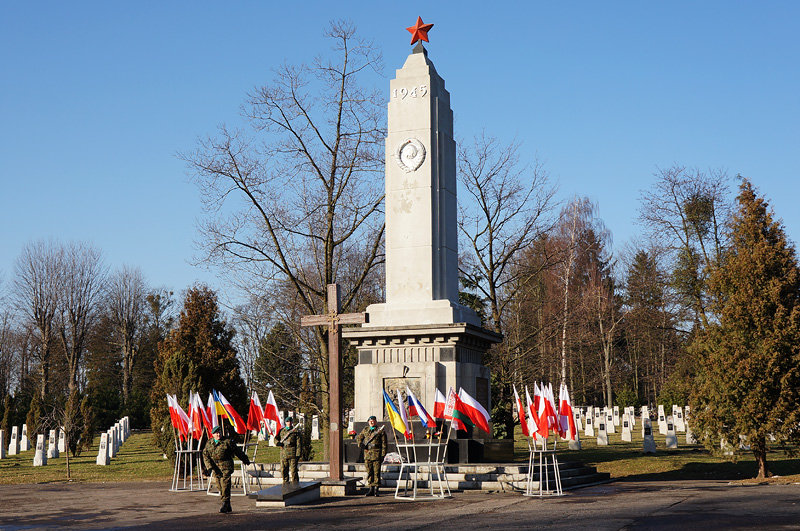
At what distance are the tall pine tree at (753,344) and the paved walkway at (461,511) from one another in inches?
91.6

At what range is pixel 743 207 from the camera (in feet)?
68.2

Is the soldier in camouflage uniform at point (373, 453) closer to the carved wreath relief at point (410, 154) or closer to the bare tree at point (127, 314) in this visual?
the carved wreath relief at point (410, 154)

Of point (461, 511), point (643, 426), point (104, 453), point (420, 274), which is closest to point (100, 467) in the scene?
point (104, 453)

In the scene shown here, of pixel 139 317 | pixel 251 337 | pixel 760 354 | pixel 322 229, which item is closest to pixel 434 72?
pixel 322 229

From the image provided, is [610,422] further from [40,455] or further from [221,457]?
[221,457]

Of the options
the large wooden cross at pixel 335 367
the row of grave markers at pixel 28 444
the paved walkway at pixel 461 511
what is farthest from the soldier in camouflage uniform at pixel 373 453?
the row of grave markers at pixel 28 444

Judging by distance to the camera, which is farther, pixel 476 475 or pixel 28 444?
pixel 28 444

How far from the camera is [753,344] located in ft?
64.6

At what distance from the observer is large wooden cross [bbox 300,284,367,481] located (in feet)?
51.5

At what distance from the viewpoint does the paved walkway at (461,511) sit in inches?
448

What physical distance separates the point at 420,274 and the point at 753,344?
8.24m

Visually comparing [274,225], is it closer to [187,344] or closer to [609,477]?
[187,344]

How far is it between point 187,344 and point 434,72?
14.0 m

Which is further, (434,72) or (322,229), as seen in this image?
(322,229)
